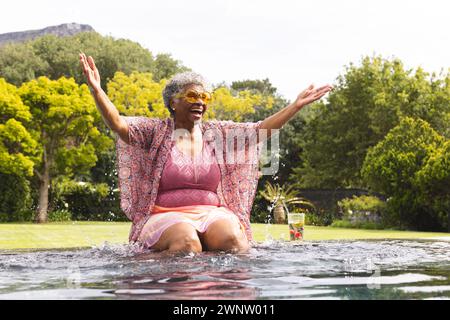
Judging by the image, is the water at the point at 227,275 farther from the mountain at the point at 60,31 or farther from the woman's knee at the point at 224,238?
the mountain at the point at 60,31

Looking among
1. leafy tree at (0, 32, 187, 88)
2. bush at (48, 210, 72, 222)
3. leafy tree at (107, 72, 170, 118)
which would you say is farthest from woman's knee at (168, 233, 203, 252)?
leafy tree at (0, 32, 187, 88)

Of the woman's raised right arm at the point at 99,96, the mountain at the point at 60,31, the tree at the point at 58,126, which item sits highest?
the mountain at the point at 60,31

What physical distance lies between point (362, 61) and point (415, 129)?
1285 centimetres

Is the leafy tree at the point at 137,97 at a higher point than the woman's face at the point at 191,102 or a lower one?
higher

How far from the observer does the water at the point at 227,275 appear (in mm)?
3709

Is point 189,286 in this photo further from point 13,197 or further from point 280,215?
point 13,197

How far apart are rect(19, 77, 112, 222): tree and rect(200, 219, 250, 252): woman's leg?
19.3m

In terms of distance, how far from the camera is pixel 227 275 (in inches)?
175

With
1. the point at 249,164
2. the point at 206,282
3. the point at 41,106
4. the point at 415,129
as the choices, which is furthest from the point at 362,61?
the point at 206,282

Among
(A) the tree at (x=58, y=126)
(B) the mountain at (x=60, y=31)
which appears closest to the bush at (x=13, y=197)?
(A) the tree at (x=58, y=126)

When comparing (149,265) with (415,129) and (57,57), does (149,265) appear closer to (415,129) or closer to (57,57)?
(415,129)

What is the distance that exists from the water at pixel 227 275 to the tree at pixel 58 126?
60.0 ft

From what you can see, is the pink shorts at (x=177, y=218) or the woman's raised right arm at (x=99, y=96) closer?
the woman's raised right arm at (x=99, y=96)

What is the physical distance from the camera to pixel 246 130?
6.58 m
